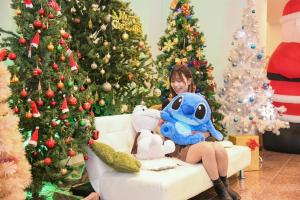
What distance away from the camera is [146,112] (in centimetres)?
410

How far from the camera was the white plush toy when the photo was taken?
3.92 meters

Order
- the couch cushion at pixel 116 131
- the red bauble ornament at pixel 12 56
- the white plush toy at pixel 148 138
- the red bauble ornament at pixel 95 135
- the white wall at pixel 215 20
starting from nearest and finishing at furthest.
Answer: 1. the red bauble ornament at pixel 12 56
2. the red bauble ornament at pixel 95 135
3. the white plush toy at pixel 148 138
4. the couch cushion at pixel 116 131
5. the white wall at pixel 215 20

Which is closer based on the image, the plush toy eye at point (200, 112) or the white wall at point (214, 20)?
the plush toy eye at point (200, 112)

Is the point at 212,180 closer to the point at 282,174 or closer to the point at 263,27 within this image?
the point at 282,174

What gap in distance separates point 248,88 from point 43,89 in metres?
3.60

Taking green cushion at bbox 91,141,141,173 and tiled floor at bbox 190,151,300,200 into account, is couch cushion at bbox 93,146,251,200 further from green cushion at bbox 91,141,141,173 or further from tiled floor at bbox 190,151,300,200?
tiled floor at bbox 190,151,300,200

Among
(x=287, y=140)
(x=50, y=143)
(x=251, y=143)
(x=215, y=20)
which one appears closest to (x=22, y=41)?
(x=50, y=143)

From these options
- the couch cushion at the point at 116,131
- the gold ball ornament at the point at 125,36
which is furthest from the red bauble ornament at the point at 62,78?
the gold ball ornament at the point at 125,36

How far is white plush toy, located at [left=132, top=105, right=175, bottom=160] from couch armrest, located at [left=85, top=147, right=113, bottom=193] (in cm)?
39

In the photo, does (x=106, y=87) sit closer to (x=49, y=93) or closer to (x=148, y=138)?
(x=148, y=138)

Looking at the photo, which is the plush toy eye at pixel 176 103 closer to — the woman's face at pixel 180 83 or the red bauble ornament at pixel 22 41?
the woman's face at pixel 180 83

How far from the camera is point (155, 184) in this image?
334 centimetres

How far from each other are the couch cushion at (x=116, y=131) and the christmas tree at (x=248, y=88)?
6.88ft

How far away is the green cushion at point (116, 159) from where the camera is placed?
137 inches
